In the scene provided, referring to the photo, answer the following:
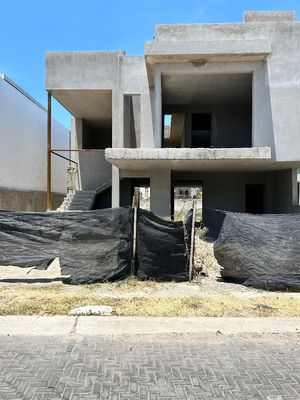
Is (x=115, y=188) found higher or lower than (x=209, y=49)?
lower

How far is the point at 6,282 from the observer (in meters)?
8.67

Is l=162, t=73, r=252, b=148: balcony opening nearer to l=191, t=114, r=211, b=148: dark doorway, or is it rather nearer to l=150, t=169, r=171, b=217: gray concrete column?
l=191, t=114, r=211, b=148: dark doorway

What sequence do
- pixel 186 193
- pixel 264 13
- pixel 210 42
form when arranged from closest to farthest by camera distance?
pixel 210 42 < pixel 264 13 < pixel 186 193

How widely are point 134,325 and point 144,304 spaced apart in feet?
3.56

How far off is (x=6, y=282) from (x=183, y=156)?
6964 mm

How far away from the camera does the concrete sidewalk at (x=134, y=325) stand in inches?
225

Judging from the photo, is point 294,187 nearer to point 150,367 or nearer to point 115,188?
point 115,188

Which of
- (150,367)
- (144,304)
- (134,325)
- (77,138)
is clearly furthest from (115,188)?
(150,367)

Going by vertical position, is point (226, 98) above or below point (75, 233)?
above

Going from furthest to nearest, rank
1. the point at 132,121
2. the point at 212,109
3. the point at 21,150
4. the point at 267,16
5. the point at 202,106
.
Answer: the point at 21,150
the point at 202,106
the point at 212,109
the point at 132,121
the point at 267,16

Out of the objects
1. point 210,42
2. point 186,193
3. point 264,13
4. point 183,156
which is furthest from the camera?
point 186,193

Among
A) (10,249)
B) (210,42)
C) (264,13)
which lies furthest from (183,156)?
(264,13)

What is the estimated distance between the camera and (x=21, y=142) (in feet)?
68.9

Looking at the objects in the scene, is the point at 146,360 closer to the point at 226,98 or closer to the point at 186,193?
the point at 226,98
